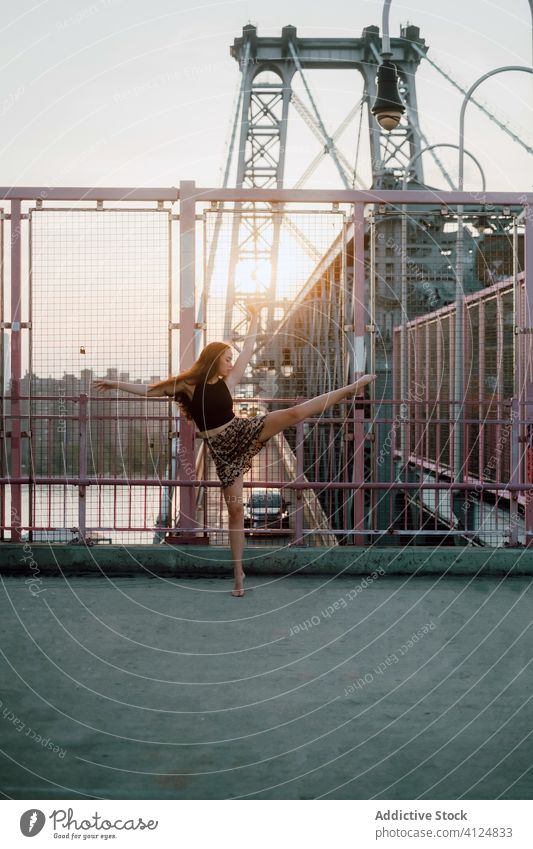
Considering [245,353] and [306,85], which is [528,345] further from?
[306,85]

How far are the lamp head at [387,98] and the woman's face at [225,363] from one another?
466cm

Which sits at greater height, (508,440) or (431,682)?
(508,440)

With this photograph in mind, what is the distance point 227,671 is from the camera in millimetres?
5375

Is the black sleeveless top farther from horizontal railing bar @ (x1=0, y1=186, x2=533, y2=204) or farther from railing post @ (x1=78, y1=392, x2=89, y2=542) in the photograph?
horizontal railing bar @ (x1=0, y1=186, x2=533, y2=204)

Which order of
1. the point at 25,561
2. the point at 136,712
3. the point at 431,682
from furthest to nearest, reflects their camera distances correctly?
the point at 25,561 < the point at 431,682 < the point at 136,712

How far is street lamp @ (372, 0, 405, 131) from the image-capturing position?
10.4 m

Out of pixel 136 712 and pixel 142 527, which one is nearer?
pixel 136 712

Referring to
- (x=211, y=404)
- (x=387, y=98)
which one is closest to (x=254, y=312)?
(x=211, y=404)

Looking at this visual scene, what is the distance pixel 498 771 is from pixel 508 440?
7818 millimetres

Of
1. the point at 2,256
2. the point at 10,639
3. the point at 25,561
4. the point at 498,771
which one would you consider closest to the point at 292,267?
the point at 2,256

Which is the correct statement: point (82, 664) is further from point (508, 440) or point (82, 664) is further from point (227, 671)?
point (508, 440)

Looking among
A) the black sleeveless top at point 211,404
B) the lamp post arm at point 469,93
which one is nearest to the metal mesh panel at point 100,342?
the black sleeveless top at point 211,404

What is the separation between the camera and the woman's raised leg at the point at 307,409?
23.5 ft
